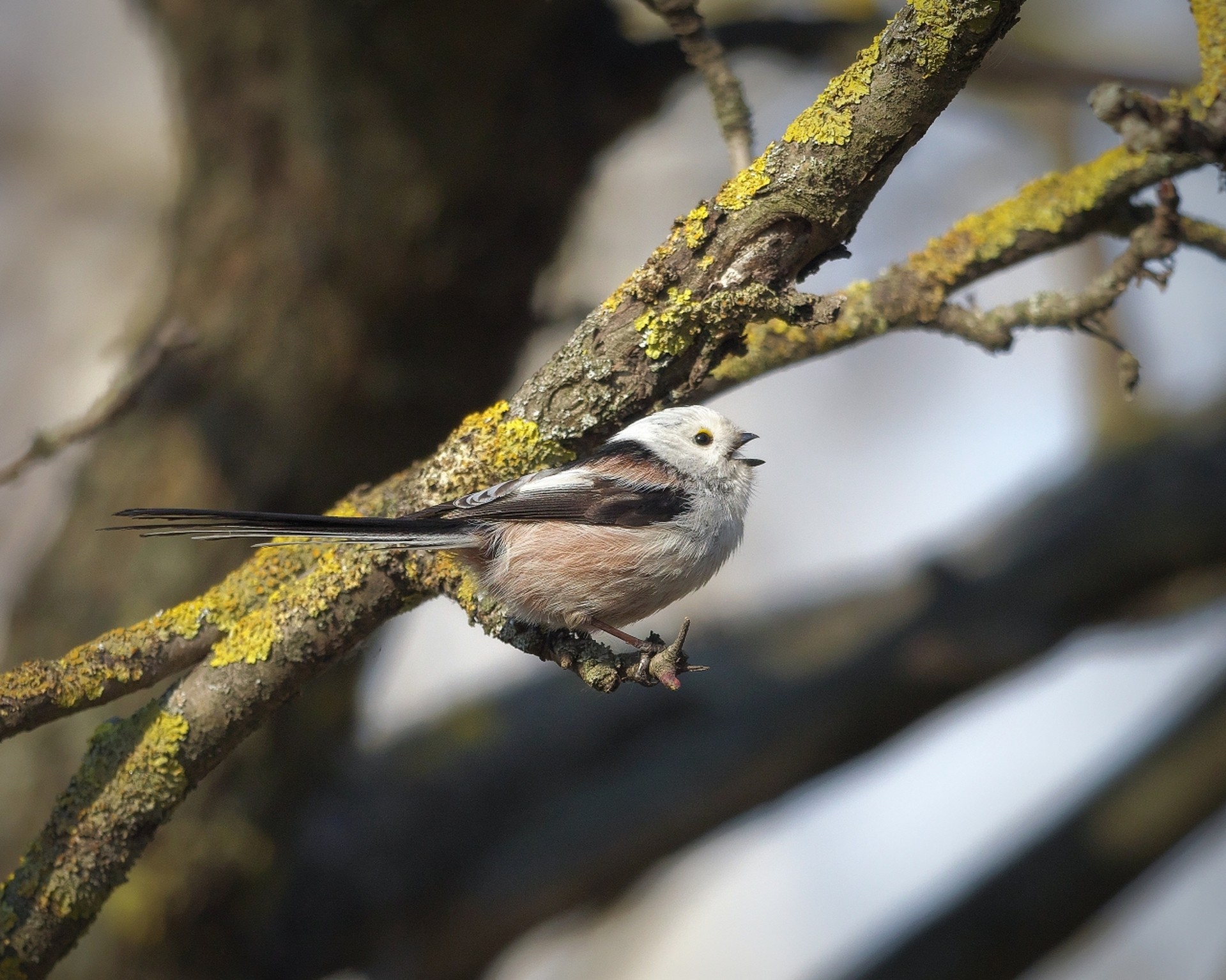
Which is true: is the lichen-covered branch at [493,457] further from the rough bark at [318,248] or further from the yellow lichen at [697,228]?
the rough bark at [318,248]

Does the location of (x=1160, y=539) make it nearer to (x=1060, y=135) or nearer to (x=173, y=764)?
(x=1060, y=135)

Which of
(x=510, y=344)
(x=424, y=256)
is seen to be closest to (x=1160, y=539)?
(x=510, y=344)

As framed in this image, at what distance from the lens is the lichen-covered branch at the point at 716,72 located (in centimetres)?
271

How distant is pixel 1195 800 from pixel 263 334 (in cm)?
396

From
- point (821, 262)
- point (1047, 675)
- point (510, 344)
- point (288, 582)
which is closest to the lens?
point (821, 262)

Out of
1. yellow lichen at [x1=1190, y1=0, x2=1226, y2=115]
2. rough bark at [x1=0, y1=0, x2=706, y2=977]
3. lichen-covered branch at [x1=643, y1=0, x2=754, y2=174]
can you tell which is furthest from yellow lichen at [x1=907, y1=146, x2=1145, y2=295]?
rough bark at [x1=0, y1=0, x2=706, y2=977]

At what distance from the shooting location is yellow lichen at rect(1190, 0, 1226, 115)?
92.7 inches

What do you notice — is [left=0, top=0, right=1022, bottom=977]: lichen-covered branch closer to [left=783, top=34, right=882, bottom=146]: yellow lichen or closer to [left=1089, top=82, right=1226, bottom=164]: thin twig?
[left=783, top=34, right=882, bottom=146]: yellow lichen

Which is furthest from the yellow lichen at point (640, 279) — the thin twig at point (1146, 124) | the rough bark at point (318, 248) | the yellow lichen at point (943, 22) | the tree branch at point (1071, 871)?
the tree branch at point (1071, 871)

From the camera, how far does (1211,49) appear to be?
2.41 m

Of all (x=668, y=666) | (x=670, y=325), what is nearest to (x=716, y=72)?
(x=670, y=325)

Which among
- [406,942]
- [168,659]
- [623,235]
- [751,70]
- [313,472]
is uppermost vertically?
[623,235]

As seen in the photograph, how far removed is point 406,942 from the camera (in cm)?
388

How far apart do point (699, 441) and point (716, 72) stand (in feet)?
3.28
